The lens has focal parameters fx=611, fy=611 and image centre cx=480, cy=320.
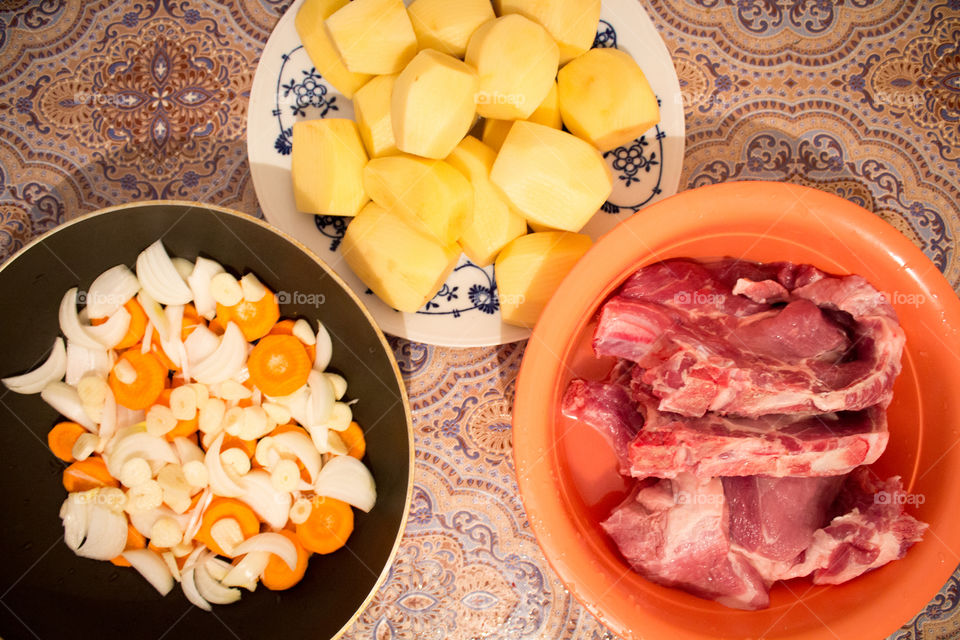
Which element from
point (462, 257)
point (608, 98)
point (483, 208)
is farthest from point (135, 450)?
point (608, 98)

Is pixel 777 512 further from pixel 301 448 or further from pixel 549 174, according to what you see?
pixel 301 448

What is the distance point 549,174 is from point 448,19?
1.78ft

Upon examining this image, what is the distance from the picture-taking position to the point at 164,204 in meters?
1.71

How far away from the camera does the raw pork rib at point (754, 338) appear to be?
1.56m

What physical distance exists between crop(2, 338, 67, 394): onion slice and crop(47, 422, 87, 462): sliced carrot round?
129 millimetres

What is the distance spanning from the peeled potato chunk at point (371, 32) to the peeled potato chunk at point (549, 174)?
1.34 ft

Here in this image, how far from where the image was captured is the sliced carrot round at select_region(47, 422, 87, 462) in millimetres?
1819

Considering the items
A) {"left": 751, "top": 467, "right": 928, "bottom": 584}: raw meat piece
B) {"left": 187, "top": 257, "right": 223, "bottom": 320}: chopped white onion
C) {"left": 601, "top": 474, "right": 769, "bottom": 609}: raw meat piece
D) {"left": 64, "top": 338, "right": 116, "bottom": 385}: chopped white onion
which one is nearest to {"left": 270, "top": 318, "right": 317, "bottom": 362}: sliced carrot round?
{"left": 187, "top": 257, "right": 223, "bottom": 320}: chopped white onion

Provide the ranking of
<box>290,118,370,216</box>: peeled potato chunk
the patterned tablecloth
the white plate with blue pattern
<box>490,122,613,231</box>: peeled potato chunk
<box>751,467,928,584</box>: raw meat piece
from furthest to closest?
the patterned tablecloth
the white plate with blue pattern
<box>290,118,370,216</box>: peeled potato chunk
<box>490,122,613,231</box>: peeled potato chunk
<box>751,467,928,584</box>: raw meat piece

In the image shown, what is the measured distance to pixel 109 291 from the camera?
1.75 metres

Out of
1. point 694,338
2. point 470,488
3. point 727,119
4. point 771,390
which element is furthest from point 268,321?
point 727,119

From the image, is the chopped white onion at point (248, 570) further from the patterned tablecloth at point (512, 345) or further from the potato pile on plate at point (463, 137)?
the potato pile on plate at point (463, 137)

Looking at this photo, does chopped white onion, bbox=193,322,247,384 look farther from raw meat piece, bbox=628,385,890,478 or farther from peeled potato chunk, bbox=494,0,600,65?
peeled potato chunk, bbox=494,0,600,65

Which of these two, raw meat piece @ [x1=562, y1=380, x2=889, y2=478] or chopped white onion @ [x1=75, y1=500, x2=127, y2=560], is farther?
chopped white onion @ [x1=75, y1=500, x2=127, y2=560]
